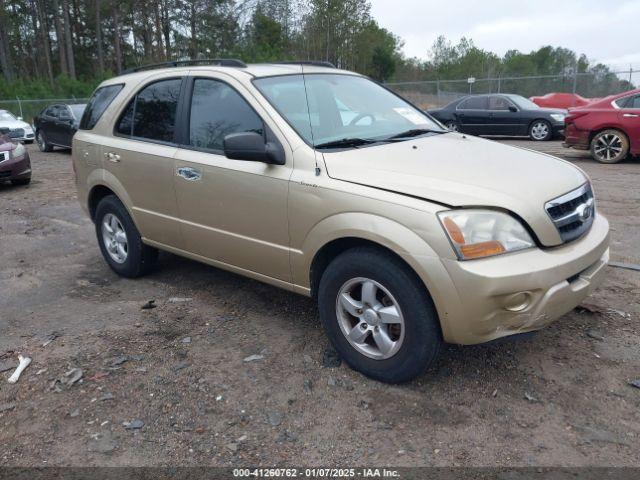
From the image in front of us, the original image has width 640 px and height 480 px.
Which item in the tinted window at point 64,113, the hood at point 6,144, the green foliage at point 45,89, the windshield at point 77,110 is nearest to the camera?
the hood at point 6,144

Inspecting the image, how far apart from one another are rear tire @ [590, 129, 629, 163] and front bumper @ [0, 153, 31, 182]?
10965 mm

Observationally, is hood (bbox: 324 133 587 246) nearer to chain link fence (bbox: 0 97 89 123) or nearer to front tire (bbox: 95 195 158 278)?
front tire (bbox: 95 195 158 278)

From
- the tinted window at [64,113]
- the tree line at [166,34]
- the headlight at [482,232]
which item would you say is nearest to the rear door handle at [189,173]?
the headlight at [482,232]

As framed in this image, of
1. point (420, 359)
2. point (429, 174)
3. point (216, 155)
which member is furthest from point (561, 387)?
point (216, 155)

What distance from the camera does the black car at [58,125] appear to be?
15016 millimetres

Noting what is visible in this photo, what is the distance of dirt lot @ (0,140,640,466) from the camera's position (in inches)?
106

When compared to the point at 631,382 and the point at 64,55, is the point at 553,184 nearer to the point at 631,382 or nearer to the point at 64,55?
the point at 631,382

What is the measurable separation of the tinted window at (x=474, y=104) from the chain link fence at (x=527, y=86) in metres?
5.38

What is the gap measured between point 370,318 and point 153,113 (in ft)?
8.59

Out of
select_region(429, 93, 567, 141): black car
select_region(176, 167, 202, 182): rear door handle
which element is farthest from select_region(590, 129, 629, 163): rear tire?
select_region(176, 167, 202, 182): rear door handle

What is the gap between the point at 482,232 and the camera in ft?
9.04

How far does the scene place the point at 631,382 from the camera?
10.4 feet

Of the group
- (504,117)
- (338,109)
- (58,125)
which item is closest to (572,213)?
(338,109)

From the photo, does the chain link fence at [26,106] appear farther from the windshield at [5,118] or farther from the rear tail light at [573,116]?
the rear tail light at [573,116]
